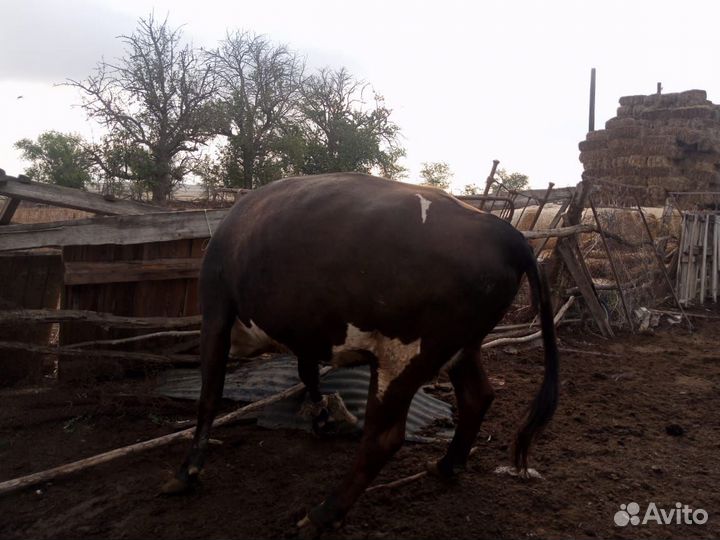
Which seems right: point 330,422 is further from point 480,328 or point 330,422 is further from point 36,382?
point 36,382

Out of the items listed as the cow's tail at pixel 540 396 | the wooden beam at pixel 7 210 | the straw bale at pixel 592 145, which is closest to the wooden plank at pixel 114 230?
the wooden beam at pixel 7 210

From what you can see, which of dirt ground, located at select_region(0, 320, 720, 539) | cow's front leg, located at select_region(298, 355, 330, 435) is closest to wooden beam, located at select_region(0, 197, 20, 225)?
dirt ground, located at select_region(0, 320, 720, 539)

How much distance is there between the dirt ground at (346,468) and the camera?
9.21 feet

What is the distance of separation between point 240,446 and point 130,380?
1.75 meters

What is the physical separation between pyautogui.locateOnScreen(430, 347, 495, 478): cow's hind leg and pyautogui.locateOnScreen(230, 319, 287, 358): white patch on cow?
1146 millimetres

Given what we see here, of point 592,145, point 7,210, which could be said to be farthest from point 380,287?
point 592,145

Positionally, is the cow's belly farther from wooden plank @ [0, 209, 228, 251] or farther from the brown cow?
wooden plank @ [0, 209, 228, 251]

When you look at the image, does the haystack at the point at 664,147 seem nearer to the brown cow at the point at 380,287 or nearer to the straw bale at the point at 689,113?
the straw bale at the point at 689,113

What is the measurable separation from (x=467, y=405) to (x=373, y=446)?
2.81 ft

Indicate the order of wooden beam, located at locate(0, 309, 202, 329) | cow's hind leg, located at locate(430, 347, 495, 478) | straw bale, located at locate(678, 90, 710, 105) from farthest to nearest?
straw bale, located at locate(678, 90, 710, 105) < wooden beam, located at locate(0, 309, 202, 329) < cow's hind leg, located at locate(430, 347, 495, 478)

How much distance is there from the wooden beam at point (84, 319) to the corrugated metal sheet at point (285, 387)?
501 millimetres

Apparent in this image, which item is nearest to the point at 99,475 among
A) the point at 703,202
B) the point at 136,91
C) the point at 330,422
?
the point at 330,422

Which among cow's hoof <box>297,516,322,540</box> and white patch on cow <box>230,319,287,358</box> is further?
A: white patch on cow <box>230,319,287,358</box>

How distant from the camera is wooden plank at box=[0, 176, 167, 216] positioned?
4652 mm
